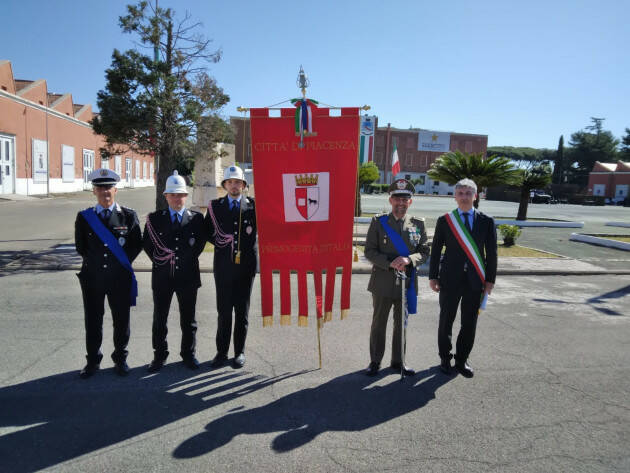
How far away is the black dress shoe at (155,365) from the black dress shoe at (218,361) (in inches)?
20.3

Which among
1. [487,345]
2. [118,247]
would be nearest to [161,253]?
[118,247]

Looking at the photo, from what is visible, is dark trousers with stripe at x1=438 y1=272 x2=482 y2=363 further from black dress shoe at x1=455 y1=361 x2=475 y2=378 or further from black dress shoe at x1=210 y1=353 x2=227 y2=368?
black dress shoe at x1=210 y1=353 x2=227 y2=368

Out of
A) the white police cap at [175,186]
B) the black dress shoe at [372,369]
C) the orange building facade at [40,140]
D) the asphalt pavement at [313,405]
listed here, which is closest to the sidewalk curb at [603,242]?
the asphalt pavement at [313,405]

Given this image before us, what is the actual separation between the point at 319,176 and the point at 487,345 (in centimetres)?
303

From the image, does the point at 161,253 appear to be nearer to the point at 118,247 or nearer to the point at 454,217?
the point at 118,247

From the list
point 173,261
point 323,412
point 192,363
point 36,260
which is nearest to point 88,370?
point 192,363

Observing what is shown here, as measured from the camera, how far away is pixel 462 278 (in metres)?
4.48

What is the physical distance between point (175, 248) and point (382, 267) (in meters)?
2.08

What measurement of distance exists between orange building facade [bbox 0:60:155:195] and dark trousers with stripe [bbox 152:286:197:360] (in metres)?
24.1

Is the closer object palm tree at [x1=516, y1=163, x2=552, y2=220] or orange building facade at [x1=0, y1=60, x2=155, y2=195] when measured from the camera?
palm tree at [x1=516, y1=163, x2=552, y2=220]

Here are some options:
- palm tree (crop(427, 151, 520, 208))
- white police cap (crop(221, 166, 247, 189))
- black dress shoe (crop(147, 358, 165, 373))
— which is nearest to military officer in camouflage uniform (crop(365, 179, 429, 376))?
white police cap (crop(221, 166, 247, 189))

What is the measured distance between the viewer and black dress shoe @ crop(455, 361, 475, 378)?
448 cm

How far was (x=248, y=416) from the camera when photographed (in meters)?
3.61

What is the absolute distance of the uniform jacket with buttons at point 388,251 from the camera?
4.39m
